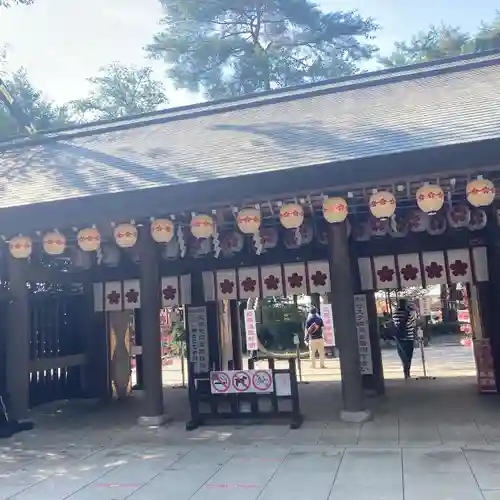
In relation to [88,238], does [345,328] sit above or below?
below

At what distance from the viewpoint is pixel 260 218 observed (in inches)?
321

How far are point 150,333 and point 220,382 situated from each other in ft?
4.67

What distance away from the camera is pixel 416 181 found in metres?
7.44

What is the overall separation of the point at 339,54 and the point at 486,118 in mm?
21988

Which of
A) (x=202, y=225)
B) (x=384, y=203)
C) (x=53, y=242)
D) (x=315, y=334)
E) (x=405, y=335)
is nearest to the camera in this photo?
(x=384, y=203)

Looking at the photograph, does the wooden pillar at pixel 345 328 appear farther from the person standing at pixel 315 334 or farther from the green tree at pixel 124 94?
the green tree at pixel 124 94

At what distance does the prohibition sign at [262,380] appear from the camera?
8117mm

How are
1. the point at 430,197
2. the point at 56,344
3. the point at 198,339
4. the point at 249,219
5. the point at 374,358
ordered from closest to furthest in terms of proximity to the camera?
the point at 430,197, the point at 249,219, the point at 374,358, the point at 198,339, the point at 56,344

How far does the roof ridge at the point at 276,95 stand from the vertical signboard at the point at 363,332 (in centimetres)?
547

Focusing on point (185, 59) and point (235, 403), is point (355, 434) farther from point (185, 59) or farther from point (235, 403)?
point (185, 59)

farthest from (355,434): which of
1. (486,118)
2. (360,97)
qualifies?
(360,97)

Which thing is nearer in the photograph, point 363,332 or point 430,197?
point 430,197

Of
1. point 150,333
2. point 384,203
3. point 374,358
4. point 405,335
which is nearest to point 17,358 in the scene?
point 150,333

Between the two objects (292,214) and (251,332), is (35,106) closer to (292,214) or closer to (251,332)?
(251,332)
